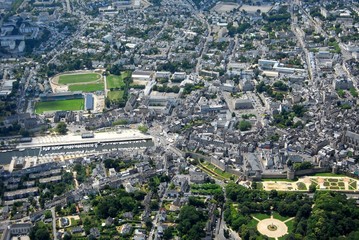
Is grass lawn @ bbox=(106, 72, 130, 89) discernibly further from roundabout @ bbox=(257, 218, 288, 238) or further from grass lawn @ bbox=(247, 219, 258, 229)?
roundabout @ bbox=(257, 218, 288, 238)

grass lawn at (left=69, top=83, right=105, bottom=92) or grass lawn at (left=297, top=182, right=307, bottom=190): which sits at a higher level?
grass lawn at (left=297, top=182, right=307, bottom=190)

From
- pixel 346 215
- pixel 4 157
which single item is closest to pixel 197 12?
pixel 4 157

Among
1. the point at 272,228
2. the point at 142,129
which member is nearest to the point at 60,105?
the point at 142,129

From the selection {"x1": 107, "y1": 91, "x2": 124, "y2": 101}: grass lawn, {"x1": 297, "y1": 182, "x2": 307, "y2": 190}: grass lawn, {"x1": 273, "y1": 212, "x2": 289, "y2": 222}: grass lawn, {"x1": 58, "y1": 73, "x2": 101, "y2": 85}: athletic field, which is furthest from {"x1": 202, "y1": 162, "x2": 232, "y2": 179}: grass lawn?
{"x1": 58, "y1": 73, "x2": 101, "y2": 85}: athletic field

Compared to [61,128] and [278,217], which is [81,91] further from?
[278,217]

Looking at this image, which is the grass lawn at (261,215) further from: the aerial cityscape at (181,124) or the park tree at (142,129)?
the park tree at (142,129)

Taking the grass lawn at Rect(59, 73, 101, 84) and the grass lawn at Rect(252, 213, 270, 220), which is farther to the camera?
the grass lawn at Rect(59, 73, 101, 84)

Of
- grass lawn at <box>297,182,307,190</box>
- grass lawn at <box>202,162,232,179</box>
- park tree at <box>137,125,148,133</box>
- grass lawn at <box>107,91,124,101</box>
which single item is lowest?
grass lawn at <box>107,91,124,101</box>
